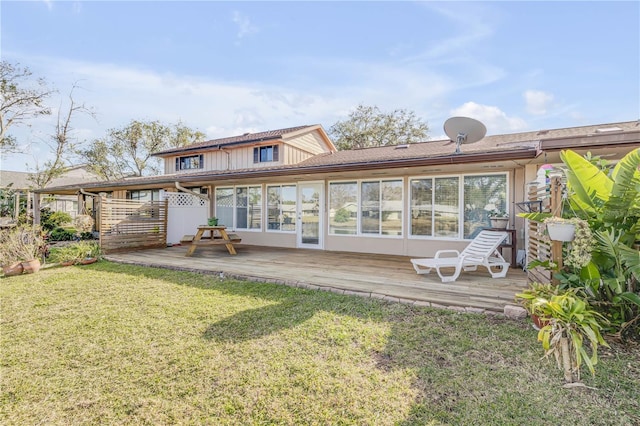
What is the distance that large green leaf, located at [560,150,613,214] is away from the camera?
2.85 meters

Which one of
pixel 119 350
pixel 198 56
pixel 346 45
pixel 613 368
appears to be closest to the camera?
pixel 613 368

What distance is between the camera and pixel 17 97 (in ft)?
57.5

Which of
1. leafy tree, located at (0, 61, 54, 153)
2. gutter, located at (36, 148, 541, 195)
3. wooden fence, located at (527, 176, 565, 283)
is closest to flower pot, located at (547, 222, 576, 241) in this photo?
wooden fence, located at (527, 176, 565, 283)

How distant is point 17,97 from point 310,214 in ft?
66.5

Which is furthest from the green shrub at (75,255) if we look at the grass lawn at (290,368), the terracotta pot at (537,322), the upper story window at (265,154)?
the terracotta pot at (537,322)

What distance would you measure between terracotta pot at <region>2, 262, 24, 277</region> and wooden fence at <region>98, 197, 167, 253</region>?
2.16 meters

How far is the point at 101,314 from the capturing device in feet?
13.3

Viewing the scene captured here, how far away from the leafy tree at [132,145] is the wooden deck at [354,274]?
69.5ft

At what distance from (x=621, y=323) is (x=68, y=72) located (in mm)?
25688

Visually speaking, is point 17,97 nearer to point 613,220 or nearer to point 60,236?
point 60,236

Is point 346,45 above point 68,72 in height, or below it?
below

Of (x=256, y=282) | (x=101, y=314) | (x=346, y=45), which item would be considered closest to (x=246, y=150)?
(x=346, y=45)

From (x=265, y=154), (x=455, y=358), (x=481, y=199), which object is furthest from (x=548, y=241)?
(x=265, y=154)

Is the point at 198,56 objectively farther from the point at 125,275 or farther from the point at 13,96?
the point at 13,96
